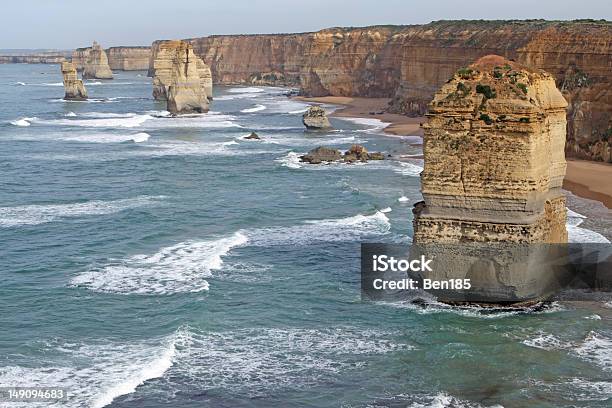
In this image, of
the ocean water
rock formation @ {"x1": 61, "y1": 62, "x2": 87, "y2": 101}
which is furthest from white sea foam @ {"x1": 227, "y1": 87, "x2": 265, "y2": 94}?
the ocean water

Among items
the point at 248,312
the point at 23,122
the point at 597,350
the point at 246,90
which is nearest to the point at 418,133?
the point at 23,122

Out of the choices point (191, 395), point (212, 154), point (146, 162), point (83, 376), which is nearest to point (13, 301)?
point (83, 376)

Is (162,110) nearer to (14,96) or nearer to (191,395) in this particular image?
(14,96)

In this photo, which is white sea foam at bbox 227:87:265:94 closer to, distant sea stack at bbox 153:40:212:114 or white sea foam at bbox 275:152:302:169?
distant sea stack at bbox 153:40:212:114

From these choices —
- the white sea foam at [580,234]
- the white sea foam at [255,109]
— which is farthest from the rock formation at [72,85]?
the white sea foam at [580,234]

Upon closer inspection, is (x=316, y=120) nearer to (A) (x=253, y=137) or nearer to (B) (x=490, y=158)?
(A) (x=253, y=137)
